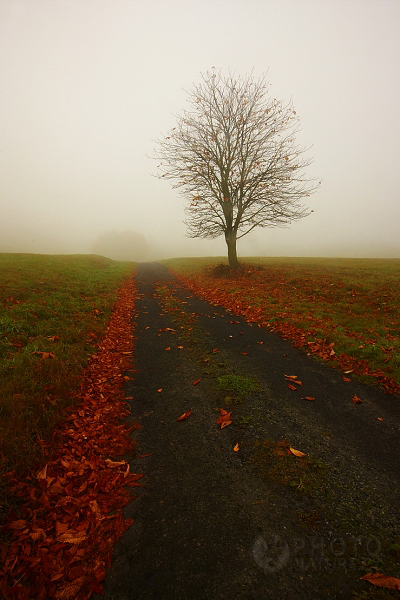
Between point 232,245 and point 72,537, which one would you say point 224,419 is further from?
point 232,245

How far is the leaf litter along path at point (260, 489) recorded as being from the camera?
2297 millimetres

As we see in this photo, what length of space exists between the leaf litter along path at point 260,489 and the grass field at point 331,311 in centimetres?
113

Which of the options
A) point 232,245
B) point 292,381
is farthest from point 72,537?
point 232,245

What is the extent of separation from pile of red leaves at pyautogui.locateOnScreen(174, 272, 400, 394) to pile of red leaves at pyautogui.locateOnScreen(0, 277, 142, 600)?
16.1 ft

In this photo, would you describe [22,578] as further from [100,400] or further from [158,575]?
[100,400]

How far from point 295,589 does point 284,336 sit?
236 inches

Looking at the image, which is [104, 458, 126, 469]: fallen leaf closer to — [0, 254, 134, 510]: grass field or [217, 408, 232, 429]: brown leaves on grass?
[0, 254, 134, 510]: grass field

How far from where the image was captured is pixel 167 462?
354 centimetres

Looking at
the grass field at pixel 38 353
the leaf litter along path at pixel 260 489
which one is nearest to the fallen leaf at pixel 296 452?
the leaf litter along path at pixel 260 489

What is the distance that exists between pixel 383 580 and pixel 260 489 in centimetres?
124

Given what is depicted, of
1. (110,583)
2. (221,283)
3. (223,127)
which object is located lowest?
(110,583)

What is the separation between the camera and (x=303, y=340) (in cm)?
727

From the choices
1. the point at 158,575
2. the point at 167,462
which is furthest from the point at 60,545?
the point at 167,462

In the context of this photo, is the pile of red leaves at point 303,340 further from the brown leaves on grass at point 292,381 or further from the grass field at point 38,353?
the grass field at point 38,353
